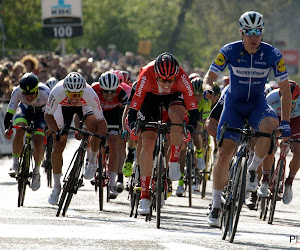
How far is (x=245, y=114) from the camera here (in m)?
9.91

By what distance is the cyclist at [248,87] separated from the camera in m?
9.63

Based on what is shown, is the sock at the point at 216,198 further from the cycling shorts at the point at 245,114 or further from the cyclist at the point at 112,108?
the cyclist at the point at 112,108

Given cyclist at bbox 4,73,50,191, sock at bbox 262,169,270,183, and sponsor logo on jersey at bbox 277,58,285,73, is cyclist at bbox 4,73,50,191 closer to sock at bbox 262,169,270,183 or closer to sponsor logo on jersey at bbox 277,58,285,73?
sock at bbox 262,169,270,183

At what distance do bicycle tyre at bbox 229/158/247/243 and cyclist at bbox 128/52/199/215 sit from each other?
1.59m

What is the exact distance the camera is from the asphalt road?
27.8 feet

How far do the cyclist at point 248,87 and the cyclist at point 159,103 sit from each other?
3.01 feet

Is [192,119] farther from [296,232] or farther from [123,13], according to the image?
[123,13]

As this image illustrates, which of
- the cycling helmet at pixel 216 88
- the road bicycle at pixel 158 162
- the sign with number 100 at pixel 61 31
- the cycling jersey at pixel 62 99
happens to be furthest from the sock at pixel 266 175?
the sign with number 100 at pixel 61 31

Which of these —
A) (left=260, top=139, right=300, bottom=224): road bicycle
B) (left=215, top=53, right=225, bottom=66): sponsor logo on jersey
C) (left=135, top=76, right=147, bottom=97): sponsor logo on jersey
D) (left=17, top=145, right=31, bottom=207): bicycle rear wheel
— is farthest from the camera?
(left=17, top=145, right=31, bottom=207): bicycle rear wheel

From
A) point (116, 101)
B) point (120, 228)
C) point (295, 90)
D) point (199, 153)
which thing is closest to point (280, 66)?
point (120, 228)

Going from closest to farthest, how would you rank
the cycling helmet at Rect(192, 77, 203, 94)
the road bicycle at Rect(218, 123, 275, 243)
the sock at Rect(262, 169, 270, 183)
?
1. the road bicycle at Rect(218, 123, 275, 243)
2. the sock at Rect(262, 169, 270, 183)
3. the cycling helmet at Rect(192, 77, 203, 94)

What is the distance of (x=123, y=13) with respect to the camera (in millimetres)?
52312

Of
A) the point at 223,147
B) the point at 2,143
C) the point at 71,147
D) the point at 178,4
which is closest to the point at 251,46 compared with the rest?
the point at 223,147

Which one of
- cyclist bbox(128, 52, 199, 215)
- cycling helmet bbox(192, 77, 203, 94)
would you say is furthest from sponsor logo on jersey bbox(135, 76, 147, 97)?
cycling helmet bbox(192, 77, 203, 94)
